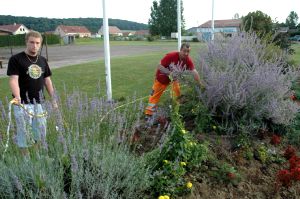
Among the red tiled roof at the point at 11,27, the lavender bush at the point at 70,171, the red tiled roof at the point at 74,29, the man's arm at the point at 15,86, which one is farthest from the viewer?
the red tiled roof at the point at 74,29

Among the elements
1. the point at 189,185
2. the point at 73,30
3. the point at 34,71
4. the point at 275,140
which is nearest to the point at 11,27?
the point at 73,30

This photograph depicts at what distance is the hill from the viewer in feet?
214

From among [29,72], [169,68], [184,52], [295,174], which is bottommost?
[295,174]

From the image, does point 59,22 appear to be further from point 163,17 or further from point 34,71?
point 34,71

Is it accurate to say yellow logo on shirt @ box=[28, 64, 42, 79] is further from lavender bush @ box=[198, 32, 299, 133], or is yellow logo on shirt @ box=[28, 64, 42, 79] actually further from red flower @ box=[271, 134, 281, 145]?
red flower @ box=[271, 134, 281, 145]

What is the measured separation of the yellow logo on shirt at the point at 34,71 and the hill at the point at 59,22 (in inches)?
1617

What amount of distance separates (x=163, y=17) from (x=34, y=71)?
251 ft

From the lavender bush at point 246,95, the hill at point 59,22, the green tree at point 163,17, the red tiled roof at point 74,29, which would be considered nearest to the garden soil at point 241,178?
the lavender bush at point 246,95

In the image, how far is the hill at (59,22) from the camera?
65.3m

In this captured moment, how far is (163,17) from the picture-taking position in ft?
256

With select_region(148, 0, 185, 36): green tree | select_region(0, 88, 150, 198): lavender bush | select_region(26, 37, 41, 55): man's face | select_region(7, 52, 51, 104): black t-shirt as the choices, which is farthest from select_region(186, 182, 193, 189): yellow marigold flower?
select_region(148, 0, 185, 36): green tree

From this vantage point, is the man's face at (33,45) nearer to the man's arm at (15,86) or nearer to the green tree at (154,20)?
the man's arm at (15,86)

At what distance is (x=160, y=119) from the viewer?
445 cm

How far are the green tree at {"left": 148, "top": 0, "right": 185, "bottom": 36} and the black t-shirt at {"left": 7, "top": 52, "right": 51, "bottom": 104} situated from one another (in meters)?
74.8
